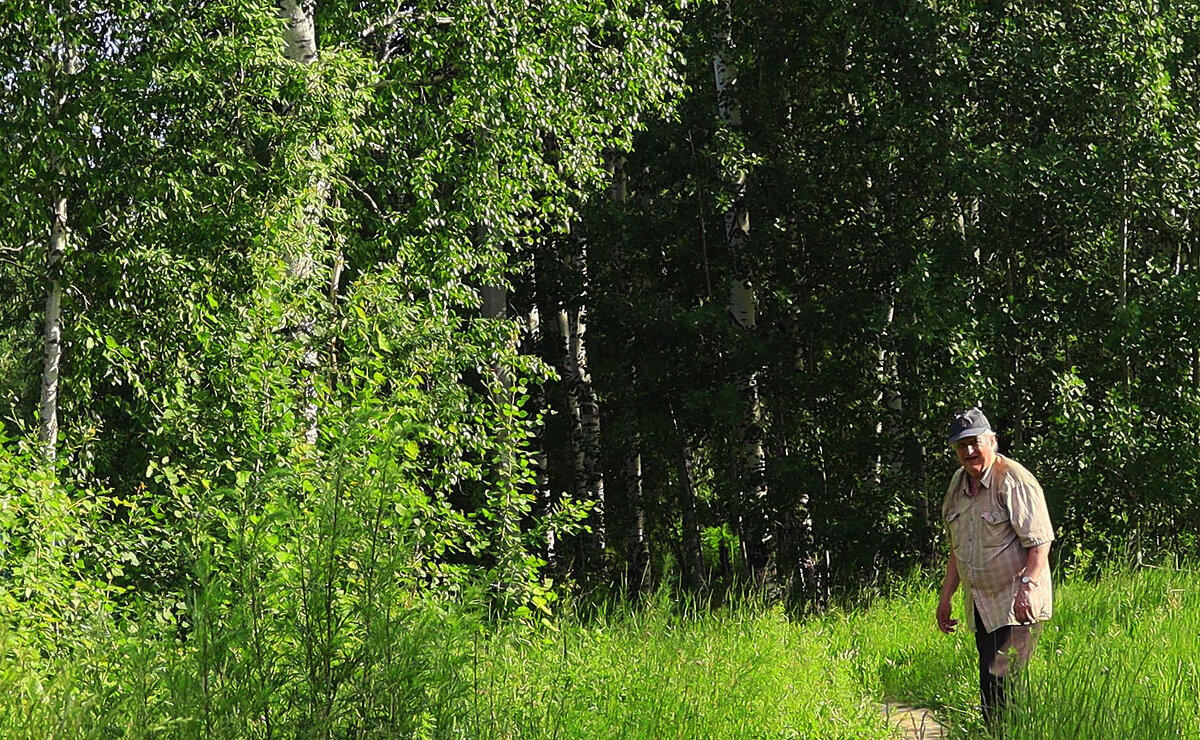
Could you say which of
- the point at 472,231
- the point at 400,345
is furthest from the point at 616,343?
the point at 400,345

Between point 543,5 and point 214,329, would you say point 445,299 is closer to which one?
point 214,329

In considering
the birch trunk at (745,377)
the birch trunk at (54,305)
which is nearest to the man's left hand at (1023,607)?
the birch trunk at (54,305)

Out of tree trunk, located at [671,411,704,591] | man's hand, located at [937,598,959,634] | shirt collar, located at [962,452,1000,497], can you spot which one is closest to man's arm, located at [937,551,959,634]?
man's hand, located at [937,598,959,634]

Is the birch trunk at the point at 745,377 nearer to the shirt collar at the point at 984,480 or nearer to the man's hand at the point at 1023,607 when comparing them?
the shirt collar at the point at 984,480

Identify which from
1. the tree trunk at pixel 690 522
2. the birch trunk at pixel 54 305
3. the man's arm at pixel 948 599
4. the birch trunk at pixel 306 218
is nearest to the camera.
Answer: the man's arm at pixel 948 599

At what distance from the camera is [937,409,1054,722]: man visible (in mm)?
5918

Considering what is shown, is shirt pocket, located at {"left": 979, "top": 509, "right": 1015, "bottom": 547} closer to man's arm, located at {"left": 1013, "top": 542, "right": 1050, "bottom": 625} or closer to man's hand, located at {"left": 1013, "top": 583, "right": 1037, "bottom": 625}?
man's arm, located at {"left": 1013, "top": 542, "right": 1050, "bottom": 625}

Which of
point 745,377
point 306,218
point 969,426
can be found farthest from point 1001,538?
point 745,377

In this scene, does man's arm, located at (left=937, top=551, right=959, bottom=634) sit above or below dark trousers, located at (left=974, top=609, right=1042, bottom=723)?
above

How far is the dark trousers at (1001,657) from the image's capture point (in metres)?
5.96

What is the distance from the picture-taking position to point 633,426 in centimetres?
1598

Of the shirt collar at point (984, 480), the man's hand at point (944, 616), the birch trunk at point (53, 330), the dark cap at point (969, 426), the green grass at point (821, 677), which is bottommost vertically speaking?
the green grass at point (821, 677)

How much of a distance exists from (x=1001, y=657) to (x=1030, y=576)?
0.45 metres

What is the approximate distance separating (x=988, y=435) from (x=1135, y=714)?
143 cm
